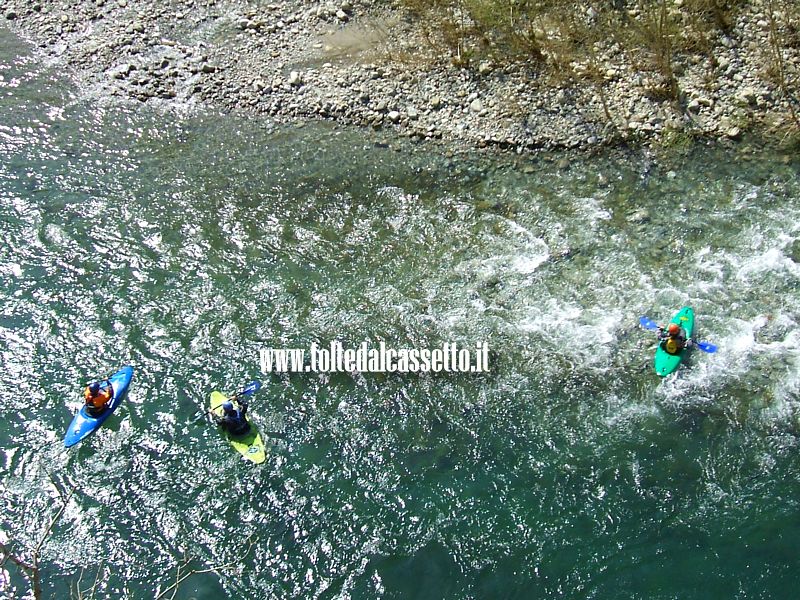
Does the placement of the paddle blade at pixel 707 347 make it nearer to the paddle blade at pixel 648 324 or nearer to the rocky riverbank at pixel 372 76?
the paddle blade at pixel 648 324

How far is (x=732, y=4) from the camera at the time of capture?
2027 centimetres

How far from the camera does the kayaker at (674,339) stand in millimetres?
14555

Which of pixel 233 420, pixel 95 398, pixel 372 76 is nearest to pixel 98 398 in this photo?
pixel 95 398

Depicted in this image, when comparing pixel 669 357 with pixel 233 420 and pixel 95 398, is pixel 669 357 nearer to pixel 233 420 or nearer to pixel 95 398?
pixel 233 420

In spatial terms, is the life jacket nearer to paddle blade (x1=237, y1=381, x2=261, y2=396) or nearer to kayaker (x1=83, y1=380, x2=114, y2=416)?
kayaker (x1=83, y1=380, x2=114, y2=416)

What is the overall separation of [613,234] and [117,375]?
11.1 m

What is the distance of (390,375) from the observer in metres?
14.9

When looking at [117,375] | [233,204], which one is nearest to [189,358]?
[117,375]

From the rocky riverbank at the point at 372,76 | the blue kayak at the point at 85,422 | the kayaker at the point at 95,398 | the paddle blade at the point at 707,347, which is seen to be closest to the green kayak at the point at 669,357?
the paddle blade at the point at 707,347

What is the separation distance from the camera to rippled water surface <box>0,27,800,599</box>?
1240 cm

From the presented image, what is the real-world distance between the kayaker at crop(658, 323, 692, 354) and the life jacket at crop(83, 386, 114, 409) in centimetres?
1085

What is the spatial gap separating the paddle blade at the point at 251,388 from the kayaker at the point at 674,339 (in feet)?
26.6

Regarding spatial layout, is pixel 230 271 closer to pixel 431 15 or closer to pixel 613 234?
pixel 613 234

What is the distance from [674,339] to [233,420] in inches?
338
